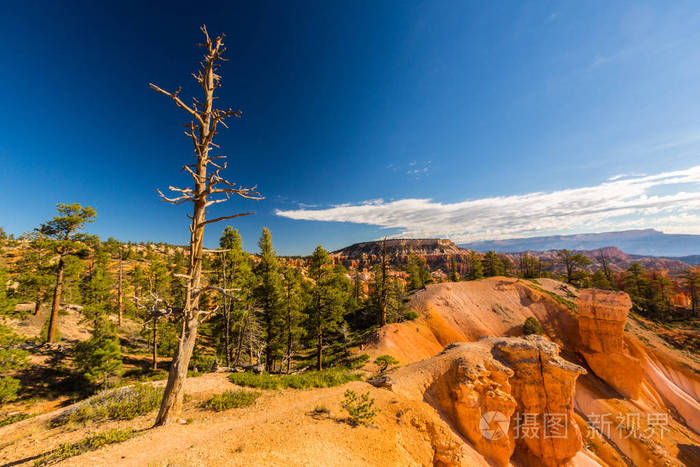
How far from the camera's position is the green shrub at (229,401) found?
904cm

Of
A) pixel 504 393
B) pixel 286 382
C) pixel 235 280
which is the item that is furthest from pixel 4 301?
pixel 504 393

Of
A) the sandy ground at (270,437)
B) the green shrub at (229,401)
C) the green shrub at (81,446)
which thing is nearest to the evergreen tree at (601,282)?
the sandy ground at (270,437)

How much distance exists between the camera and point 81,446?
5797 millimetres

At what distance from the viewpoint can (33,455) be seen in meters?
6.23

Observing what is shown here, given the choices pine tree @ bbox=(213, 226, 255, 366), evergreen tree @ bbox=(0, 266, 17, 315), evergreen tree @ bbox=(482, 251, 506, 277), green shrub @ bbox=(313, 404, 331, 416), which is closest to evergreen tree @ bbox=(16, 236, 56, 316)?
evergreen tree @ bbox=(0, 266, 17, 315)

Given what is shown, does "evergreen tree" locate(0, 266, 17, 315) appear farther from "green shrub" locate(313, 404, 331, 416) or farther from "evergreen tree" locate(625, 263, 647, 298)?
"evergreen tree" locate(625, 263, 647, 298)

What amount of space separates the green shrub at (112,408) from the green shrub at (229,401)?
6.12 feet

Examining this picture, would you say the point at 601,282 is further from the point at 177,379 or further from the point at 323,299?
the point at 177,379

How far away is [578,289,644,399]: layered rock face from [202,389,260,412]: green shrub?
138 ft

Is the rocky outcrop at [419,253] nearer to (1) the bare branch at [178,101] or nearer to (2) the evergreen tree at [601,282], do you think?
(2) the evergreen tree at [601,282]

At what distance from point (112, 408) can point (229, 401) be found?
12.8ft

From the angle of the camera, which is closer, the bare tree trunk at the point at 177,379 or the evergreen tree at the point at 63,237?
the bare tree trunk at the point at 177,379

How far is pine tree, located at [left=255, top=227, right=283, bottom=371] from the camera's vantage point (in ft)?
65.6

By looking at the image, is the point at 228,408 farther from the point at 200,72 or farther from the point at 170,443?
the point at 200,72
